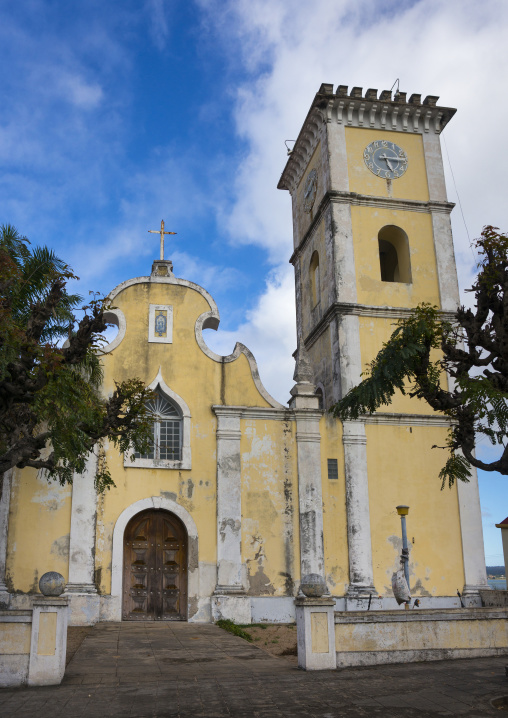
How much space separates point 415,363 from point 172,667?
642 cm

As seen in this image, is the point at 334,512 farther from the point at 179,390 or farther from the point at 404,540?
the point at 179,390

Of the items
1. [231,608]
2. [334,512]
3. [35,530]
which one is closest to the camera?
[35,530]

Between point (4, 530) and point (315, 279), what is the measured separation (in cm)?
1287

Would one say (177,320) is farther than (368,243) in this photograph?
No

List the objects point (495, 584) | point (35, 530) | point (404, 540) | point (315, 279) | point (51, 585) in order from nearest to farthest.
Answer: point (51, 585)
point (35, 530)
point (404, 540)
point (315, 279)
point (495, 584)

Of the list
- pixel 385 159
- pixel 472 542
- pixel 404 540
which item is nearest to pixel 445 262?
pixel 385 159

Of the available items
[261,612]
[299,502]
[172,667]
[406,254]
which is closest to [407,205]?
[406,254]

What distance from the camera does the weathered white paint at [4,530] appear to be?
15.3 meters

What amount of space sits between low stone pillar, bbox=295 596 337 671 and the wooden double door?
21.9 ft

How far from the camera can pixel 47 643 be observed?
9.45 meters

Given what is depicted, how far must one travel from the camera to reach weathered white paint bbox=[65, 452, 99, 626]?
51.0 feet

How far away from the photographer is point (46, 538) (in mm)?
16031

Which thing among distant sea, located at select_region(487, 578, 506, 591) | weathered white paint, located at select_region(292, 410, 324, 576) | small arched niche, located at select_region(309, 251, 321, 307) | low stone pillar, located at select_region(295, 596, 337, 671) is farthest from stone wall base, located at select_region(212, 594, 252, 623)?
small arched niche, located at select_region(309, 251, 321, 307)

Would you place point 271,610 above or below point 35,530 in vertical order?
below
